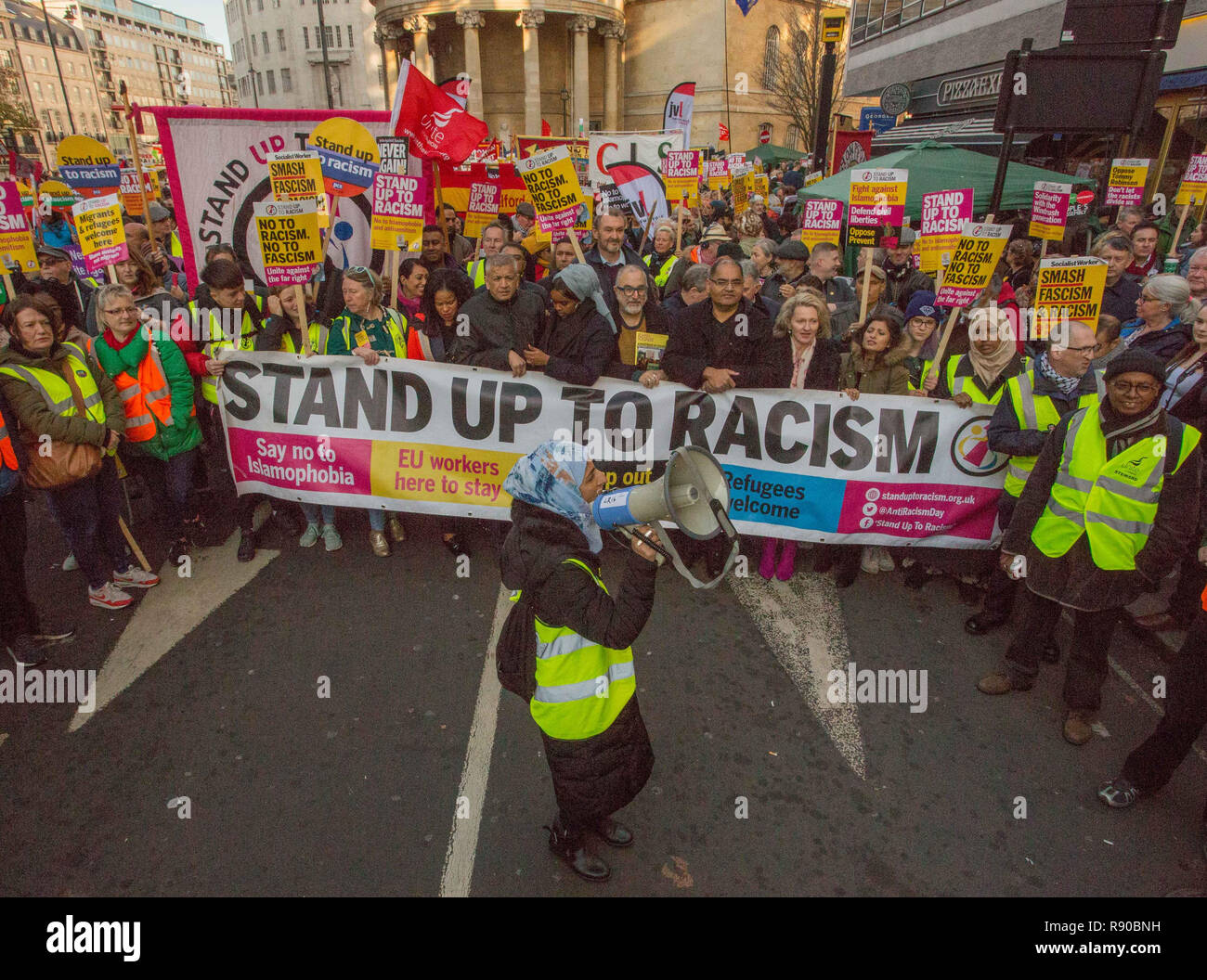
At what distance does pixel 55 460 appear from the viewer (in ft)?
14.1

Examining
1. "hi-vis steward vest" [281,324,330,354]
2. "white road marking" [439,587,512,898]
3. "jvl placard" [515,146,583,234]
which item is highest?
"jvl placard" [515,146,583,234]

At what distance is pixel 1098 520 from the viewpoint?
3.52 metres

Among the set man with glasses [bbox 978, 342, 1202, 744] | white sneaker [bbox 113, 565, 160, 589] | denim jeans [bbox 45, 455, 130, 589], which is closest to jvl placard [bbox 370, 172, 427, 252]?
denim jeans [bbox 45, 455, 130, 589]

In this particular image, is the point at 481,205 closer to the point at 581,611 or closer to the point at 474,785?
the point at 474,785

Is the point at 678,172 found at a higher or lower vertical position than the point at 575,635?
higher

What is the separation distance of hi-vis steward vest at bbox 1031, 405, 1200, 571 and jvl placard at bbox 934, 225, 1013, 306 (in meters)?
1.96

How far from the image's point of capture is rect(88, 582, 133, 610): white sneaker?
479cm

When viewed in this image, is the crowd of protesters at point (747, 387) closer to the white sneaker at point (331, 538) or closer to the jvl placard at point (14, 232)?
the white sneaker at point (331, 538)

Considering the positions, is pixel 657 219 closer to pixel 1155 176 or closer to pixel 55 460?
pixel 55 460

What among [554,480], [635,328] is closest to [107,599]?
[554,480]

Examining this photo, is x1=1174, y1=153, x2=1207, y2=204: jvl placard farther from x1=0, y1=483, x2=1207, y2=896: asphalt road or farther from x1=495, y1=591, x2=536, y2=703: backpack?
x1=495, y1=591, x2=536, y2=703: backpack

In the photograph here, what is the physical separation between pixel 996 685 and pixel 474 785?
3004 mm

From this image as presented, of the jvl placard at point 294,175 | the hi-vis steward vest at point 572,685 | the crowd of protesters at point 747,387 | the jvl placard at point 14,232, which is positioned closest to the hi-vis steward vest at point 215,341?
the crowd of protesters at point 747,387

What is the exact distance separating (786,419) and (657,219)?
6.48 metres
